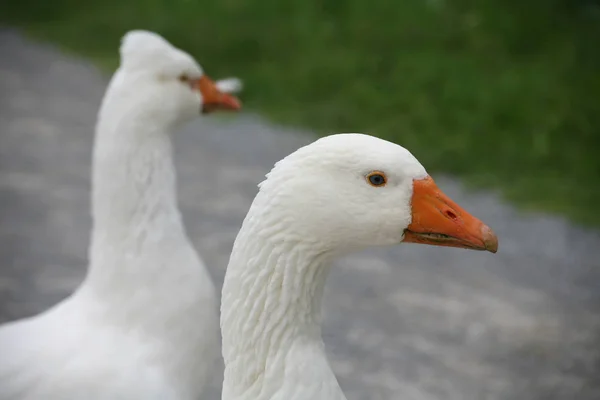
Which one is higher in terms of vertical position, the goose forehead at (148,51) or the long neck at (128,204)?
the goose forehead at (148,51)

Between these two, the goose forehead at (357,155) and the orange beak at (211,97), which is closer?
the goose forehead at (357,155)

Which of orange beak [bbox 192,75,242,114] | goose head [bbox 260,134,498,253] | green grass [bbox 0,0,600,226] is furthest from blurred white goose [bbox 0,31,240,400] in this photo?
green grass [bbox 0,0,600,226]

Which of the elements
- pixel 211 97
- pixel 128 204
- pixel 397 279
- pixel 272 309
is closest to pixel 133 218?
pixel 128 204

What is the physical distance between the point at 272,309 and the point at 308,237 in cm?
22

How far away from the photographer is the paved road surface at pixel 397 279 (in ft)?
15.2

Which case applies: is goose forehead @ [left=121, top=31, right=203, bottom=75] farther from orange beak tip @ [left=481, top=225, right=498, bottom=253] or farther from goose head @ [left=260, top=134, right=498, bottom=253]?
orange beak tip @ [left=481, top=225, right=498, bottom=253]

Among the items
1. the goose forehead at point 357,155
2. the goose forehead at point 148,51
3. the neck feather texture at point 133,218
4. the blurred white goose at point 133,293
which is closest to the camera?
the goose forehead at point 357,155

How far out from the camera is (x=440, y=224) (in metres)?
2.15

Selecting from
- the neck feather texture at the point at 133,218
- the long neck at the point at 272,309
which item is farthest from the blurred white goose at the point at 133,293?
the long neck at the point at 272,309

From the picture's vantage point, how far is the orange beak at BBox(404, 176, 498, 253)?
7.00ft

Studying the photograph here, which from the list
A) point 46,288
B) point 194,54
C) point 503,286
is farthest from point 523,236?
point 194,54

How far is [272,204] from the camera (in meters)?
2.10

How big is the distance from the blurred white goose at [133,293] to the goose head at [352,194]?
1246 millimetres

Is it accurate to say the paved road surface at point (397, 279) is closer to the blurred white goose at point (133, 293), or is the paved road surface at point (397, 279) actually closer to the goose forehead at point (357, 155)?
the blurred white goose at point (133, 293)
